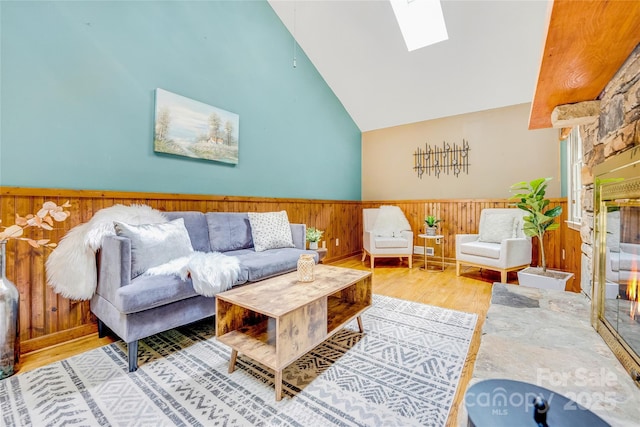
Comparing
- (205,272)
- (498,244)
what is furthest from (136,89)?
(498,244)

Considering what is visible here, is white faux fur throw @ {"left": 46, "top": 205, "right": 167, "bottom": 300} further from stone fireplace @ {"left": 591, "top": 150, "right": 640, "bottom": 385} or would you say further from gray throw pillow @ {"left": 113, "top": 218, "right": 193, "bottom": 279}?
stone fireplace @ {"left": 591, "top": 150, "right": 640, "bottom": 385}

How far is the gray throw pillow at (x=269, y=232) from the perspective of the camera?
9.00 ft

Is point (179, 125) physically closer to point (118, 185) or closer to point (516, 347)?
point (118, 185)

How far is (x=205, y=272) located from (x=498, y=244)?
138 inches

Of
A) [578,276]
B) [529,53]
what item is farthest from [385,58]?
[578,276]

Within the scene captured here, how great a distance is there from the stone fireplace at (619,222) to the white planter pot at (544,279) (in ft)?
3.84

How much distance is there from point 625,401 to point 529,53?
3.75 metres

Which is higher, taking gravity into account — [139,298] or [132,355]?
[139,298]

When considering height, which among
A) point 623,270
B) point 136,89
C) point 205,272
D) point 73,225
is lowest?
point 205,272

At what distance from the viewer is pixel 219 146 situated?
2.79 meters

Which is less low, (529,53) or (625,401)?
(529,53)

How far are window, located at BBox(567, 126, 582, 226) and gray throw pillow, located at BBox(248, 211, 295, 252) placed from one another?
10.3ft

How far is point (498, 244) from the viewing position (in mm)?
3447

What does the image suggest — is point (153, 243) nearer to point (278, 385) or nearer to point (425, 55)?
point (278, 385)
